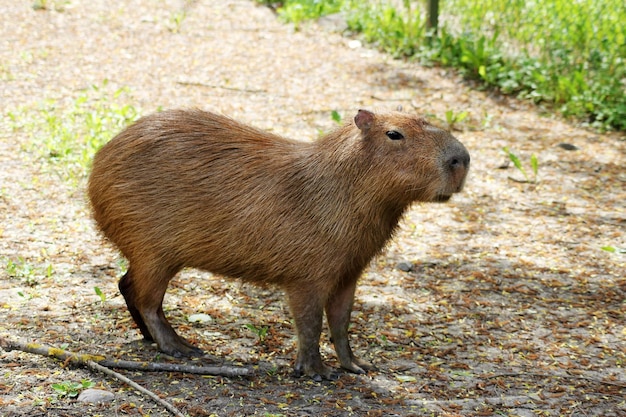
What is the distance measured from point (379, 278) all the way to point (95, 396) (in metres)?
2.06

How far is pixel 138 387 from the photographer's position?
11.1ft

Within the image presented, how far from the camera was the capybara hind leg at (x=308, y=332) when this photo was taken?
3688 mm

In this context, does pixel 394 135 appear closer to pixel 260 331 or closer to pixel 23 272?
pixel 260 331

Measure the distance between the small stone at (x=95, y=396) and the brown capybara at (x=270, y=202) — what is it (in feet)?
1.76

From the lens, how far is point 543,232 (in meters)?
5.59

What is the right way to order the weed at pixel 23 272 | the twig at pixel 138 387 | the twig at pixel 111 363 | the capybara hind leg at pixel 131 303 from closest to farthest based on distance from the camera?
the twig at pixel 138 387
the twig at pixel 111 363
the capybara hind leg at pixel 131 303
the weed at pixel 23 272

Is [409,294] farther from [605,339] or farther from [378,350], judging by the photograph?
[605,339]

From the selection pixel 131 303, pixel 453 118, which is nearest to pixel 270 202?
pixel 131 303

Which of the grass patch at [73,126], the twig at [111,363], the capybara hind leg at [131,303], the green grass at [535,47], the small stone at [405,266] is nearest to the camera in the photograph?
the twig at [111,363]

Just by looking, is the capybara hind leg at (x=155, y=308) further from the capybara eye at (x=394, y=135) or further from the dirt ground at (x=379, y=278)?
the capybara eye at (x=394, y=135)

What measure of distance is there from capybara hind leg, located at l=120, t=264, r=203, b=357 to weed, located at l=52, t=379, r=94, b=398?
0.50 m

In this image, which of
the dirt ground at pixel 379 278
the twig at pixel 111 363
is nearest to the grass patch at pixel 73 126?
the dirt ground at pixel 379 278

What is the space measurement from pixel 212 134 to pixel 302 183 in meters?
0.52

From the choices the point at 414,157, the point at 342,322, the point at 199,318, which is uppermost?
the point at 414,157
